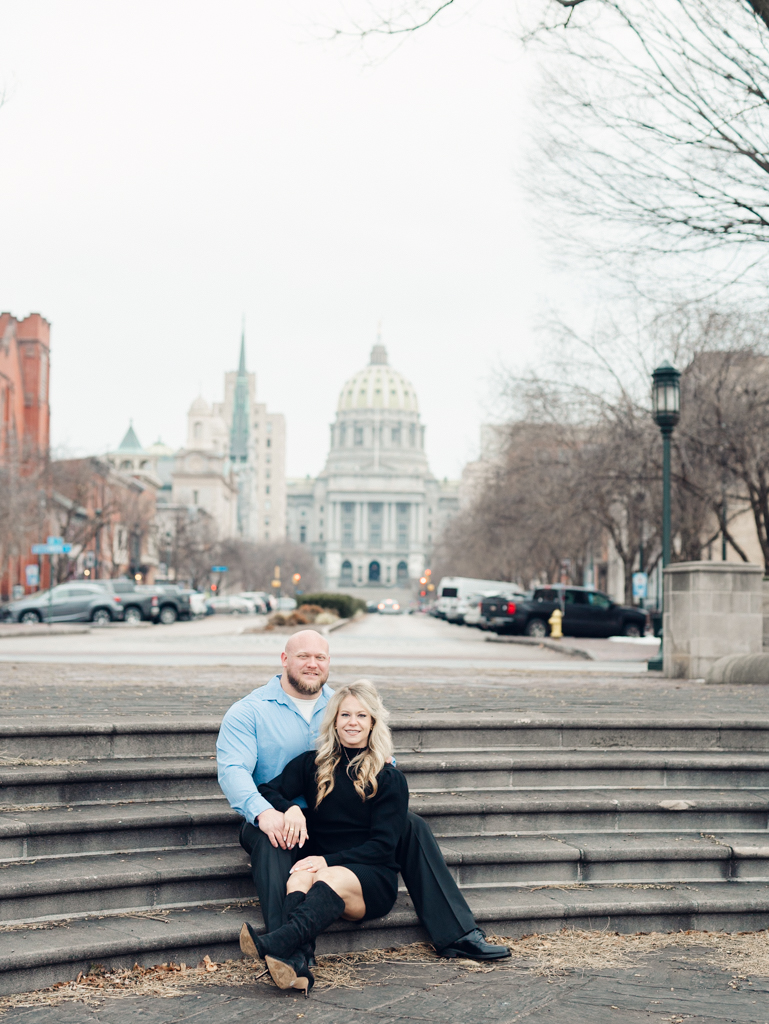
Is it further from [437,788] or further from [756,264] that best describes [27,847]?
[756,264]

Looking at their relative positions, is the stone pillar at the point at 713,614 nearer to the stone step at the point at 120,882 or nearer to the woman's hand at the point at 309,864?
the stone step at the point at 120,882

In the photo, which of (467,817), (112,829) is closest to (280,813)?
(112,829)

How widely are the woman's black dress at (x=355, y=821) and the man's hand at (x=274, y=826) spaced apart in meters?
0.21

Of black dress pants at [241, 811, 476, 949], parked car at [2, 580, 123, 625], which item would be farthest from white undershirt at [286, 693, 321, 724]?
parked car at [2, 580, 123, 625]

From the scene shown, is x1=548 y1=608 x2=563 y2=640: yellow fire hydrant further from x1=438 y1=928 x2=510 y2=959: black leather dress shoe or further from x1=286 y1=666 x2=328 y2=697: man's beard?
x1=438 y1=928 x2=510 y2=959: black leather dress shoe

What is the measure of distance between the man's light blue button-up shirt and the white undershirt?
17 mm

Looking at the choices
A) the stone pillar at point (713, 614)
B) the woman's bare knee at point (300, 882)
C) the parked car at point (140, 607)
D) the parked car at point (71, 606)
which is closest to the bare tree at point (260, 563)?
the parked car at point (140, 607)

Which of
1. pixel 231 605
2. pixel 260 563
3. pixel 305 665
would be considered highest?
pixel 260 563

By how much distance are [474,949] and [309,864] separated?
0.93 metres

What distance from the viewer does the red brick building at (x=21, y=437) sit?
51.5 m

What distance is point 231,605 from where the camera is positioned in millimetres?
75500

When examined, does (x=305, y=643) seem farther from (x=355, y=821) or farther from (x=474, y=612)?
(x=474, y=612)

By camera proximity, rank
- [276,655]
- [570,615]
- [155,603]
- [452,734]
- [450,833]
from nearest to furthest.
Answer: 1. [450,833]
2. [452,734]
3. [276,655]
4. [570,615]
5. [155,603]

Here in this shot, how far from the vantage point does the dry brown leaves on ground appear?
531 cm
